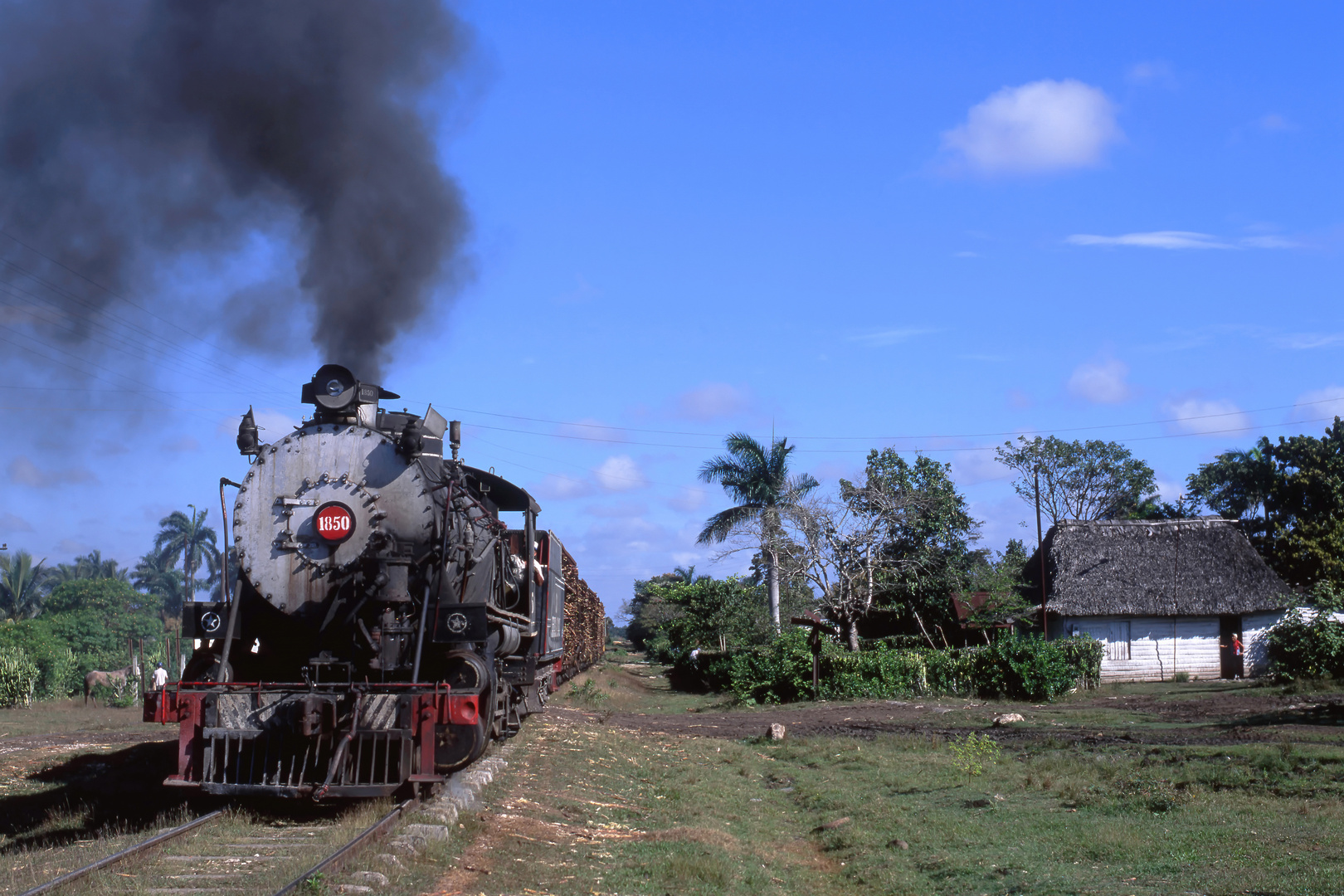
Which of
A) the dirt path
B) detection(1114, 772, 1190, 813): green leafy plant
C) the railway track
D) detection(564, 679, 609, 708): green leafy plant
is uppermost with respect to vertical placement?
the railway track

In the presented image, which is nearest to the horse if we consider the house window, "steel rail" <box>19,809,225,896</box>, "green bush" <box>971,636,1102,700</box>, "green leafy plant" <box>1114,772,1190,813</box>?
"green bush" <box>971,636,1102,700</box>

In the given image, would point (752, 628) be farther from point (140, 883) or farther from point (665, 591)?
point (140, 883)

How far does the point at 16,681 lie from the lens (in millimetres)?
30062

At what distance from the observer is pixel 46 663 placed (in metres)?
33.7

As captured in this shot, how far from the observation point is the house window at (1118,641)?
108 ft

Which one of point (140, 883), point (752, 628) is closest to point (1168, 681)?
point (752, 628)

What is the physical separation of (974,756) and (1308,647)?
49.5 feet

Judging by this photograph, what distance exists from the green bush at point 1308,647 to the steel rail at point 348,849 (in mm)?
23409

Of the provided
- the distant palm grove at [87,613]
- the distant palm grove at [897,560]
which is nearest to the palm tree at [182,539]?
the distant palm grove at [87,613]

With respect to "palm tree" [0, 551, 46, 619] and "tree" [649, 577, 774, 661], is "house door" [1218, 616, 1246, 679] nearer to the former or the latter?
"tree" [649, 577, 774, 661]

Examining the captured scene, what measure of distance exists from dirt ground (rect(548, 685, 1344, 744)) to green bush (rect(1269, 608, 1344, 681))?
1.17m

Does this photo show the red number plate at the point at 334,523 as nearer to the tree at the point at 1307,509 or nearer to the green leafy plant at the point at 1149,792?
the green leafy plant at the point at 1149,792

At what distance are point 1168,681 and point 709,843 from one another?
87.5 feet

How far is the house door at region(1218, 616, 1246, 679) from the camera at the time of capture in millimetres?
33375
